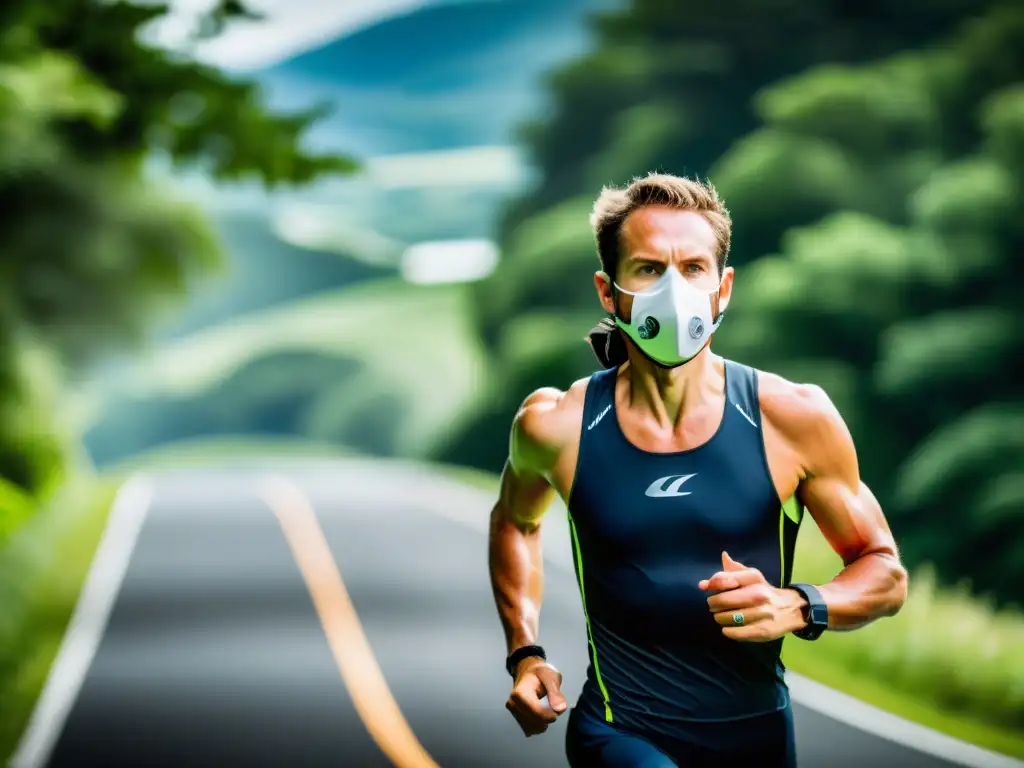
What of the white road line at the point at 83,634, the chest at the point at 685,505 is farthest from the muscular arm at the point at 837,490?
the white road line at the point at 83,634

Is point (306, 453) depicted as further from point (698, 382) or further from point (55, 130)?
point (698, 382)

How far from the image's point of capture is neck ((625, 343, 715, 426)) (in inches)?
167

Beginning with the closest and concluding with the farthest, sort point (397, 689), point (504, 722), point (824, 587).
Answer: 1. point (824, 587)
2. point (504, 722)
3. point (397, 689)

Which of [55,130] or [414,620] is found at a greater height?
[55,130]

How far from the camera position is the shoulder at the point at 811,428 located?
13.6 feet

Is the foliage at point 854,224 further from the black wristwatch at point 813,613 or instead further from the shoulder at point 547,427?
the black wristwatch at point 813,613

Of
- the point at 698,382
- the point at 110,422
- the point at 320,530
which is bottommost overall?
the point at 698,382

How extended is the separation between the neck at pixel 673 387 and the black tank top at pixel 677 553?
0.07 metres

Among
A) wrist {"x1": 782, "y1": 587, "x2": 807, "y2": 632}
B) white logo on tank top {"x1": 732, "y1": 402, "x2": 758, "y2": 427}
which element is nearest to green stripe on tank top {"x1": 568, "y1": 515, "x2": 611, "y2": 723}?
white logo on tank top {"x1": 732, "y1": 402, "x2": 758, "y2": 427}

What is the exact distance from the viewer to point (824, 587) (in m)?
3.97

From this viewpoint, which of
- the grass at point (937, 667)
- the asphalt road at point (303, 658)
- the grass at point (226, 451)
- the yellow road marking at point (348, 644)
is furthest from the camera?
the grass at point (226, 451)

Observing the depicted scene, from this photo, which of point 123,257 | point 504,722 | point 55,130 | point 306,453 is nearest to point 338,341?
point 306,453

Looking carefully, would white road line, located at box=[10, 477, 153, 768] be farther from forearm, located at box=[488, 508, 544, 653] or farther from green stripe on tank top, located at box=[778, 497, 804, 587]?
green stripe on tank top, located at box=[778, 497, 804, 587]

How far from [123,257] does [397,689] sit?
13328 mm
